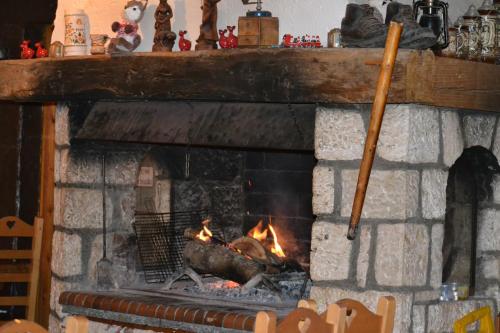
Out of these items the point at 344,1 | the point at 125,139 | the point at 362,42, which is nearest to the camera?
the point at 362,42

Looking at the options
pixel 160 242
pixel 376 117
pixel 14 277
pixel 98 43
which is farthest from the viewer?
pixel 14 277

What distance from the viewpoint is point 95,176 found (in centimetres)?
498

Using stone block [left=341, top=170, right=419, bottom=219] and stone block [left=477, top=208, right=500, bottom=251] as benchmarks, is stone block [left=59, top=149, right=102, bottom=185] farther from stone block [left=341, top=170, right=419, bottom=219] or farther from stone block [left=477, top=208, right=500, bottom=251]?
stone block [left=477, top=208, right=500, bottom=251]

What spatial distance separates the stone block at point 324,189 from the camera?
394 cm

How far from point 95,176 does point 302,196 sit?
1023 mm

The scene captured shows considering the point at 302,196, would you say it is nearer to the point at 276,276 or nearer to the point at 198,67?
the point at 276,276

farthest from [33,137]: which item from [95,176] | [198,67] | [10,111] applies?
[198,67]

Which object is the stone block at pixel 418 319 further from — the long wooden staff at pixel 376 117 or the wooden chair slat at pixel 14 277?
the wooden chair slat at pixel 14 277

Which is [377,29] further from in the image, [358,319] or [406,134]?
[358,319]

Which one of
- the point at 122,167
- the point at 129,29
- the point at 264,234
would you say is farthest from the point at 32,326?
the point at 264,234

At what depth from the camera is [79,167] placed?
195 inches

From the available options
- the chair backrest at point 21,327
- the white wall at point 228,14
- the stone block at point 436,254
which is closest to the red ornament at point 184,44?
the white wall at point 228,14

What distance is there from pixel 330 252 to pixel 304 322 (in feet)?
3.27

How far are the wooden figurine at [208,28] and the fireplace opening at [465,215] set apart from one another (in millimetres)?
1177
